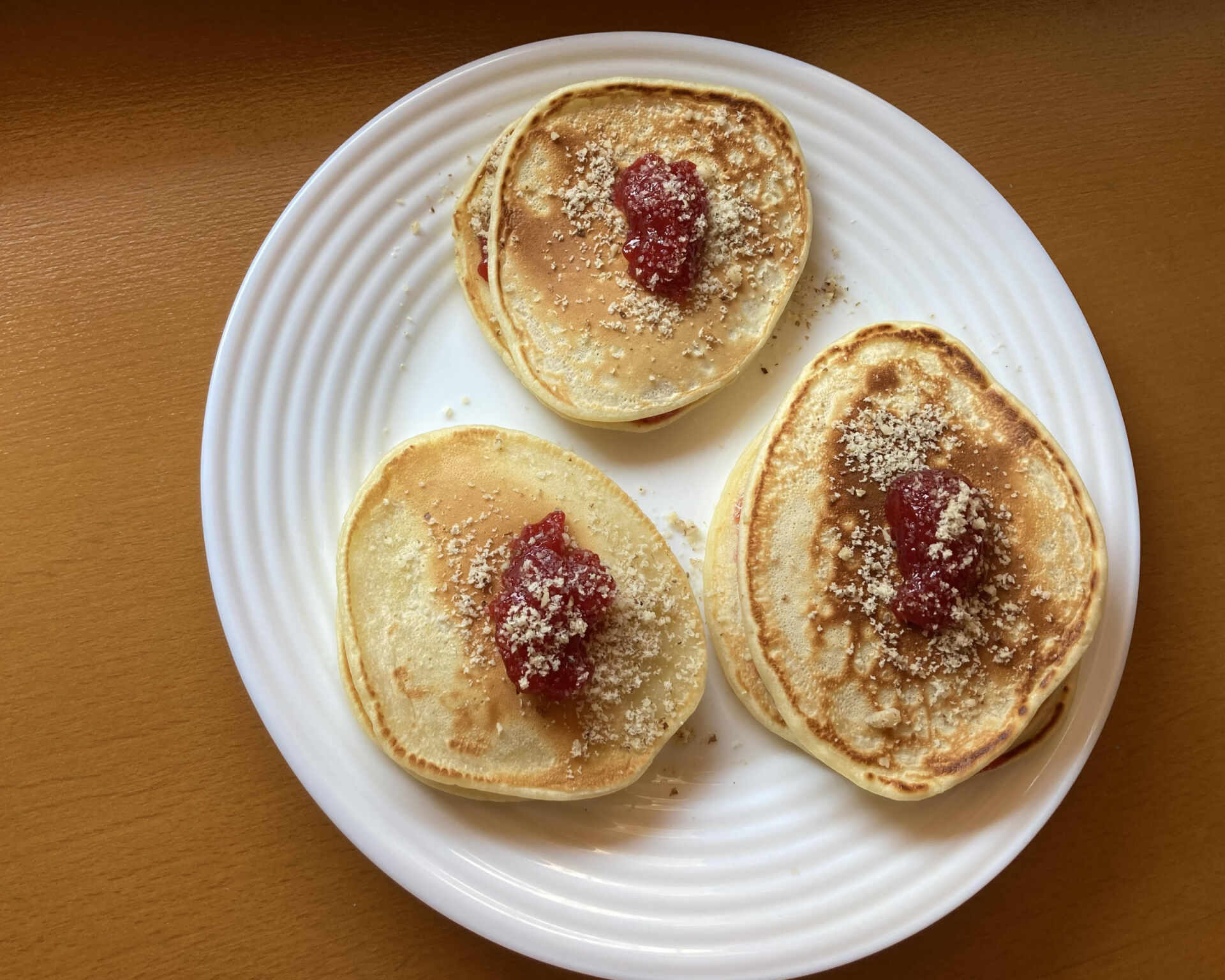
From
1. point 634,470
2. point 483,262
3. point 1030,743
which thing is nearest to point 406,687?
point 634,470

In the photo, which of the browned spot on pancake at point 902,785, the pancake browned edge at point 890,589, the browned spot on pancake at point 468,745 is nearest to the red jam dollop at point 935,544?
the pancake browned edge at point 890,589

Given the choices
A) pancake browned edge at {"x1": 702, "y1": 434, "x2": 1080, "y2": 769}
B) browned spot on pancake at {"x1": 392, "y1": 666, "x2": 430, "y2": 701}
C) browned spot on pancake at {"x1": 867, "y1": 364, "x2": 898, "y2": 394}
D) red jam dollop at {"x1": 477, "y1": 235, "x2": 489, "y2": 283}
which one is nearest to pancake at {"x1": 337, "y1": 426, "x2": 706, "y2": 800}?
browned spot on pancake at {"x1": 392, "y1": 666, "x2": 430, "y2": 701}

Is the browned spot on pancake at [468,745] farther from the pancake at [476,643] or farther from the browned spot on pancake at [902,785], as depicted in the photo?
the browned spot on pancake at [902,785]

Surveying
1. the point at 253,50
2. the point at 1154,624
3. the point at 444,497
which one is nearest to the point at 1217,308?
the point at 1154,624

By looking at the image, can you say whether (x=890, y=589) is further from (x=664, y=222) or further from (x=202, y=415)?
(x=202, y=415)

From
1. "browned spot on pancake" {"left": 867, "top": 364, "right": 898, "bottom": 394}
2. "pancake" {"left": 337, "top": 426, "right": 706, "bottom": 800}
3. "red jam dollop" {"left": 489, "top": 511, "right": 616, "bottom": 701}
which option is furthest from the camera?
"browned spot on pancake" {"left": 867, "top": 364, "right": 898, "bottom": 394}

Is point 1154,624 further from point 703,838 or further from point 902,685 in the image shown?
point 703,838

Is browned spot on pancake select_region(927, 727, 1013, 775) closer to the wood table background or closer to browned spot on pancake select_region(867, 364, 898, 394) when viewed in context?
the wood table background
